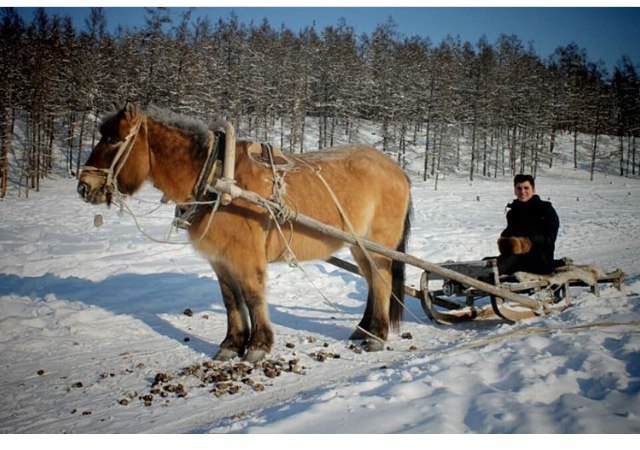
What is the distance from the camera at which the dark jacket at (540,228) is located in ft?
16.4

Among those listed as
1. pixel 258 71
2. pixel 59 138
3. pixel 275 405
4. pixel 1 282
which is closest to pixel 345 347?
pixel 275 405

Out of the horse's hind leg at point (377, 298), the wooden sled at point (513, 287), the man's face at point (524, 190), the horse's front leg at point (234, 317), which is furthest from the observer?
the man's face at point (524, 190)

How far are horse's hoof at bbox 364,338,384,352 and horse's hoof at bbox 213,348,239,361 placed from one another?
56.9 inches

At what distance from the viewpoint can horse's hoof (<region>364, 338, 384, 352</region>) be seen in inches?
171

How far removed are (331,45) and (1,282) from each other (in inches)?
1718

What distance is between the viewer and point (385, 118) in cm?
3741

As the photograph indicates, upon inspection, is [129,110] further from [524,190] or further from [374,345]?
[524,190]

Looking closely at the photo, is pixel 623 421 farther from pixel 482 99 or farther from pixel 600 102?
pixel 482 99

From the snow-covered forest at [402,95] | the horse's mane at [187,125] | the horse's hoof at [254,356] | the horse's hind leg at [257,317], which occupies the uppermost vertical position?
the snow-covered forest at [402,95]

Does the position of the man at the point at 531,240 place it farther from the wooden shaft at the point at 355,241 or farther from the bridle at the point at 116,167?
the bridle at the point at 116,167

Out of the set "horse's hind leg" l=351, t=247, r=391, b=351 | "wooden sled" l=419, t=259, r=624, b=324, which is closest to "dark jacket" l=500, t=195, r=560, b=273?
"wooden sled" l=419, t=259, r=624, b=324

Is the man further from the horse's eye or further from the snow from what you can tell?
the horse's eye

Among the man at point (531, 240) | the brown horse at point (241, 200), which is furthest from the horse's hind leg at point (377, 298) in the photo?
the man at point (531, 240)

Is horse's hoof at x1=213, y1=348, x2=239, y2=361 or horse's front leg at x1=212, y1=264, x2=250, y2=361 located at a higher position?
horse's front leg at x1=212, y1=264, x2=250, y2=361
